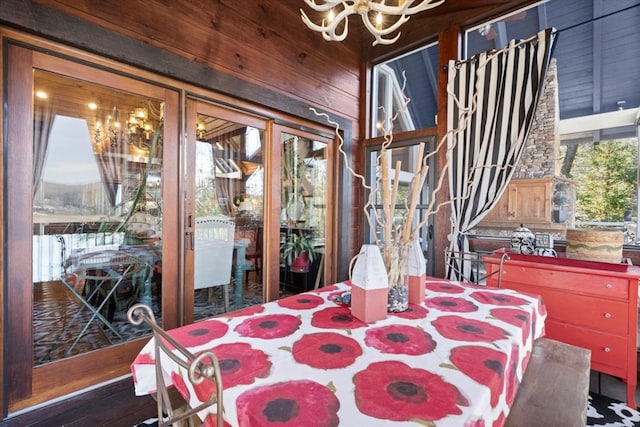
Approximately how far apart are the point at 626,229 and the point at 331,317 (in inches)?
175

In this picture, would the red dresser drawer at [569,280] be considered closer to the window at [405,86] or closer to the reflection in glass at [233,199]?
the window at [405,86]

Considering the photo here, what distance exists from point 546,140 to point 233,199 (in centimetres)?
686

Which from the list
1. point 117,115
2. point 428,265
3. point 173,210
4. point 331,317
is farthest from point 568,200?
point 117,115

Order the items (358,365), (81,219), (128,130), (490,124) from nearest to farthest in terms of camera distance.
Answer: (358,365) → (81,219) → (128,130) → (490,124)

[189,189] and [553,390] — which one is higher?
[189,189]

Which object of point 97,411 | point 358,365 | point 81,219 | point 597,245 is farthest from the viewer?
point 597,245

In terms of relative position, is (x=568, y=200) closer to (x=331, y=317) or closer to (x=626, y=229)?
(x=626, y=229)

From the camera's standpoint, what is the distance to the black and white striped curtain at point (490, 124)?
2598 mm

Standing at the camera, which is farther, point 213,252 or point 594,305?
point 213,252

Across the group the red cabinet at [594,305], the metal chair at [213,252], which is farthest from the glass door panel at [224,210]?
the red cabinet at [594,305]

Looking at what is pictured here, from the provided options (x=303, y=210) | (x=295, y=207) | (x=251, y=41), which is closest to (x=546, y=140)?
(x=303, y=210)

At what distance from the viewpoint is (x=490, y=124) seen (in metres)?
2.81

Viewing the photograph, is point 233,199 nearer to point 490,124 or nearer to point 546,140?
point 490,124

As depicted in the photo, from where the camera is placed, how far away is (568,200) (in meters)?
5.35
